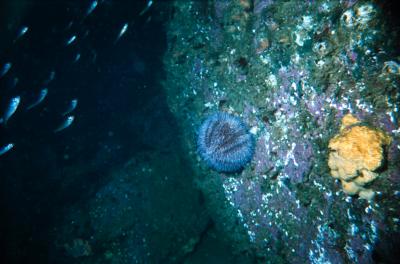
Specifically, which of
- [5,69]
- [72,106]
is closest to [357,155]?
[72,106]

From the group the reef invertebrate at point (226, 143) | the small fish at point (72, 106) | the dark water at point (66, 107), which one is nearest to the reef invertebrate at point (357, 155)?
the reef invertebrate at point (226, 143)

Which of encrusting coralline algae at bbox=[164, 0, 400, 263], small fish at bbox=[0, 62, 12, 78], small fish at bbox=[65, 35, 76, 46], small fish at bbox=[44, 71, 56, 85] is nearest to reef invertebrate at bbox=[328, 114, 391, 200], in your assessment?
encrusting coralline algae at bbox=[164, 0, 400, 263]

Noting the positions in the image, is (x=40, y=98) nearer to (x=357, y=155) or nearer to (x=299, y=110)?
(x=299, y=110)

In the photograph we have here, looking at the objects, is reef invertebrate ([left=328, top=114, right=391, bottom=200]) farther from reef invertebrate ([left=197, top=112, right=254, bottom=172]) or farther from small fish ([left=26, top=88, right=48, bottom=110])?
small fish ([left=26, top=88, right=48, bottom=110])

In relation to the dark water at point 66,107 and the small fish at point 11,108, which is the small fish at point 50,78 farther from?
the small fish at point 11,108

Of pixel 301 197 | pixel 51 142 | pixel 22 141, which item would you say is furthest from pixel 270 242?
pixel 22 141

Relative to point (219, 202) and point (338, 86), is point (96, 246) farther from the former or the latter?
point (338, 86)
